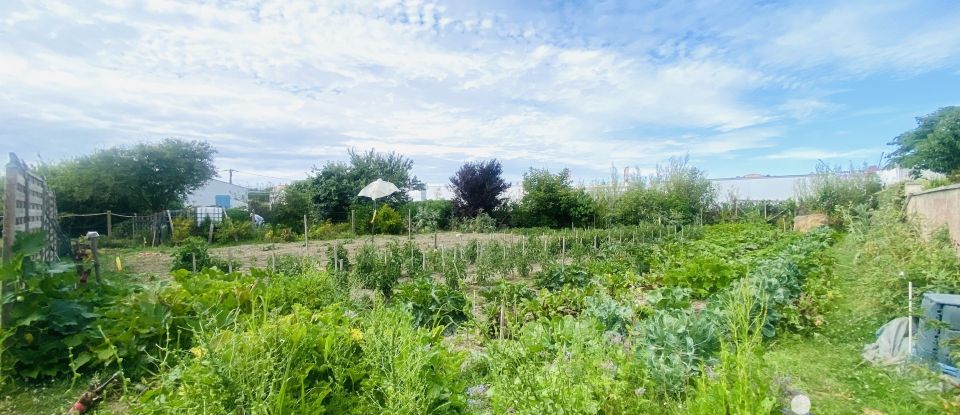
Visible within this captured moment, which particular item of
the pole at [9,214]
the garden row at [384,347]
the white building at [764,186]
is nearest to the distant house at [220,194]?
the white building at [764,186]

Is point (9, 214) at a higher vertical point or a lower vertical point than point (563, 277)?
higher

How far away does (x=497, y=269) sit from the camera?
7.61m

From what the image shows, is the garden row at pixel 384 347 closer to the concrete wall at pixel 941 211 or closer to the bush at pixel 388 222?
the concrete wall at pixel 941 211

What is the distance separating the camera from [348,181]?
20.1 m

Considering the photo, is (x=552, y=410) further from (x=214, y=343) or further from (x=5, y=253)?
(x=5, y=253)

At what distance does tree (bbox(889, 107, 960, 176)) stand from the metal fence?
26184 millimetres

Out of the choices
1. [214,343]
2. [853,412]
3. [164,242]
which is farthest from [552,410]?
[164,242]

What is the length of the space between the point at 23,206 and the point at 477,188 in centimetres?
1517

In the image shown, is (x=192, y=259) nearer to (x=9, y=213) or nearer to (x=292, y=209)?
(x=9, y=213)

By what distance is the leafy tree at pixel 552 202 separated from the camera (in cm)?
1812

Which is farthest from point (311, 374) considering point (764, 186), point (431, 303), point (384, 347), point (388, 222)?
point (764, 186)

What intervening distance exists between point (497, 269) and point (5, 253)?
5692 mm

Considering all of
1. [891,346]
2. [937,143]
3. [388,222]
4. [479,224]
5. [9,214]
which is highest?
[937,143]

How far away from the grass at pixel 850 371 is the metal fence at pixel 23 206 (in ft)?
14.1
